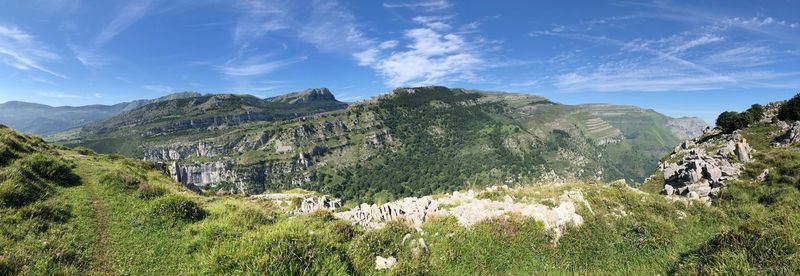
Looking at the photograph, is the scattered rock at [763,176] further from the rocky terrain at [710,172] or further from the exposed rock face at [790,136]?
the exposed rock face at [790,136]

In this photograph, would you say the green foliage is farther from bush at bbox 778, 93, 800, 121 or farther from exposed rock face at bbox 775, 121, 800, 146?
exposed rock face at bbox 775, 121, 800, 146

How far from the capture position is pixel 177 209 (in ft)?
51.5

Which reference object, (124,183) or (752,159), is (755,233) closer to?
(124,183)

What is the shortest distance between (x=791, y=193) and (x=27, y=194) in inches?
1641

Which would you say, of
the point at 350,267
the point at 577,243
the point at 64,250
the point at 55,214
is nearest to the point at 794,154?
the point at 577,243

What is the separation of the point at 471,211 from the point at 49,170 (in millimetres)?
24297

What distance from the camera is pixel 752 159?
3244cm

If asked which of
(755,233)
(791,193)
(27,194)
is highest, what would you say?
(27,194)

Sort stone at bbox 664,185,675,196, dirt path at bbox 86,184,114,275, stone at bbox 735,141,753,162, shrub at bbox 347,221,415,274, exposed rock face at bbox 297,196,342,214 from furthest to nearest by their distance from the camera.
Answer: stone at bbox 735,141,753,162, stone at bbox 664,185,675,196, exposed rock face at bbox 297,196,342,214, shrub at bbox 347,221,415,274, dirt path at bbox 86,184,114,275

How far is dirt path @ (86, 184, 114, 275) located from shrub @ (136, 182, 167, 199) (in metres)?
1.66

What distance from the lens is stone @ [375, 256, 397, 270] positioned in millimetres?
11938

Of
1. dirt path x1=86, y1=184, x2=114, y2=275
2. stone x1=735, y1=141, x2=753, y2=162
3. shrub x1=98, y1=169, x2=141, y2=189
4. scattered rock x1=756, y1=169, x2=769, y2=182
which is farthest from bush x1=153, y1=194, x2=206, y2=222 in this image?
stone x1=735, y1=141, x2=753, y2=162

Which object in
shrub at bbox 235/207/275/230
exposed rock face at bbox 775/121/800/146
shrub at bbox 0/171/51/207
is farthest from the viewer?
exposed rock face at bbox 775/121/800/146

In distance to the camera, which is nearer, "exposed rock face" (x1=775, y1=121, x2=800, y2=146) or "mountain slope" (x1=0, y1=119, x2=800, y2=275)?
"mountain slope" (x1=0, y1=119, x2=800, y2=275)
